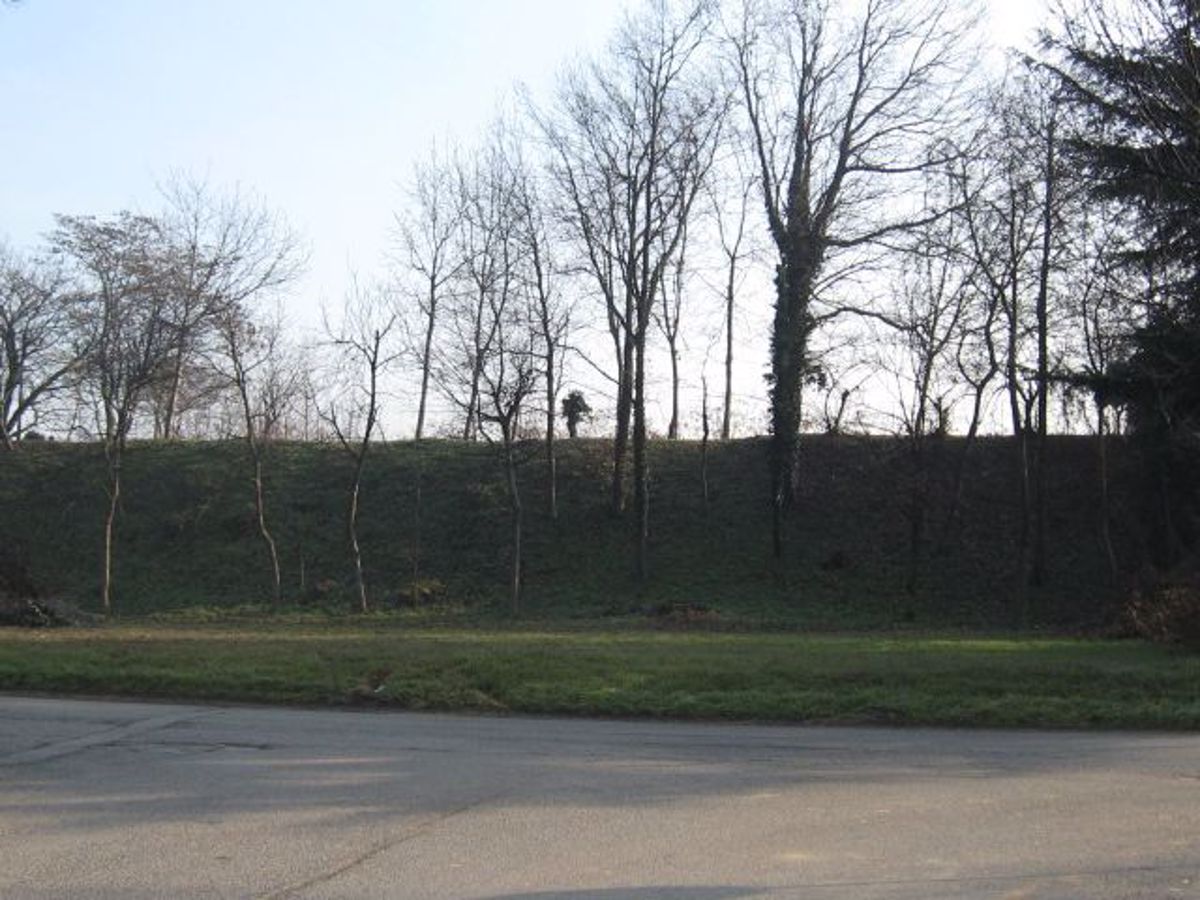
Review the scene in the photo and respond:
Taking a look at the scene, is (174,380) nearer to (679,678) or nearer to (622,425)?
(622,425)

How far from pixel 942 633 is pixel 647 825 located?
19.2 m

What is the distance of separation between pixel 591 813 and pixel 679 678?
6.97 metres

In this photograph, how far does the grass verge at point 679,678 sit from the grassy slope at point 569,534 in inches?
449

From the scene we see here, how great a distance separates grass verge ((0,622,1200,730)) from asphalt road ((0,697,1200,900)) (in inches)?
43.4

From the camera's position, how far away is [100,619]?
96.0ft

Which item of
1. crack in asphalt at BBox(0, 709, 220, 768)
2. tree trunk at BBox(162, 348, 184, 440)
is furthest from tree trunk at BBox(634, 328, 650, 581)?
crack in asphalt at BBox(0, 709, 220, 768)

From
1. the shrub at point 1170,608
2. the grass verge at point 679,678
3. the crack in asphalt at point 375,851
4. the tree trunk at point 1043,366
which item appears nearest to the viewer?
the crack in asphalt at point 375,851

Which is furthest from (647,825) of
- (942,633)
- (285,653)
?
(942,633)

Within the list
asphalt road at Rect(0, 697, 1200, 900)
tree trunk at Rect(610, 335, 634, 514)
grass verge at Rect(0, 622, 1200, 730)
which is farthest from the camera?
tree trunk at Rect(610, 335, 634, 514)

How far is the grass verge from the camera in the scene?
525 inches

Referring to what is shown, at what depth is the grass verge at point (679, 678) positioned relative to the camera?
1334cm

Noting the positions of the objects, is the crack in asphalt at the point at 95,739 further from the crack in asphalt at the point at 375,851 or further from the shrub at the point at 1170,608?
the shrub at the point at 1170,608

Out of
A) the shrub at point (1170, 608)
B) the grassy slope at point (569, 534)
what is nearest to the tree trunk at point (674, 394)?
the grassy slope at point (569, 534)

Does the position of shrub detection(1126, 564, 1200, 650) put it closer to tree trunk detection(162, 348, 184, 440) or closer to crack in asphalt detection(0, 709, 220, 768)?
crack in asphalt detection(0, 709, 220, 768)
